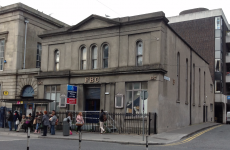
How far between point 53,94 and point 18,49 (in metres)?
7.55

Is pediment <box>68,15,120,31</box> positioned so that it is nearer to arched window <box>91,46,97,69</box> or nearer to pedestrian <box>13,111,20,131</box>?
arched window <box>91,46,97,69</box>

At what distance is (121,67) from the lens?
72.7ft

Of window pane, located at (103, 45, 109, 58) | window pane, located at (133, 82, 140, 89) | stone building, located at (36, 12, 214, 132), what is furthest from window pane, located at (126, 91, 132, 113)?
window pane, located at (103, 45, 109, 58)

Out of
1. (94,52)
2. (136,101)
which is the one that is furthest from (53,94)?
(136,101)

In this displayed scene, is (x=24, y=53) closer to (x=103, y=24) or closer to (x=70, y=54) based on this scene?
(x=70, y=54)

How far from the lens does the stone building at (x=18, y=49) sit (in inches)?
1109

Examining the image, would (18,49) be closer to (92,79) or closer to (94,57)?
(94,57)

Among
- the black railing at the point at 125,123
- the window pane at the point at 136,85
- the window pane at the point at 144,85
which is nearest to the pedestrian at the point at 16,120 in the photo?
the black railing at the point at 125,123

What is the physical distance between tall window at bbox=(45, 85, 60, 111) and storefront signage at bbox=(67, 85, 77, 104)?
316 centimetres

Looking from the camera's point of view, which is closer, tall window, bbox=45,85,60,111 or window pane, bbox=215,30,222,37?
tall window, bbox=45,85,60,111

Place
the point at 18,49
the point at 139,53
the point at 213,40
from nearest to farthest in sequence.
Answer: the point at 139,53 < the point at 18,49 < the point at 213,40

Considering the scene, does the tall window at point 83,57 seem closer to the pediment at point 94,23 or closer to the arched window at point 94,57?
the arched window at point 94,57

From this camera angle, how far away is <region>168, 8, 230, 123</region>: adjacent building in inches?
1833

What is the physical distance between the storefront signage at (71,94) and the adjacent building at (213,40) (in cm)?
3051
